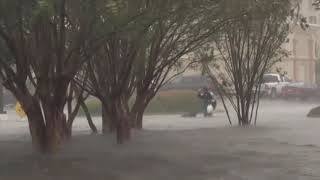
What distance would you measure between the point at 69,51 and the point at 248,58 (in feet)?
35.0

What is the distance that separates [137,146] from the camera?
53.4 ft

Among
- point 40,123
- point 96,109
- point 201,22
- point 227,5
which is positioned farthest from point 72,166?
point 96,109

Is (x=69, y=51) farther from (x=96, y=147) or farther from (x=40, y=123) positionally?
(x=96, y=147)

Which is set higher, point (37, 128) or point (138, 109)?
point (37, 128)

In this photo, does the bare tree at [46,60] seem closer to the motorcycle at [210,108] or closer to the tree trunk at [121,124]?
the tree trunk at [121,124]

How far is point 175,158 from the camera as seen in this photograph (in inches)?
541

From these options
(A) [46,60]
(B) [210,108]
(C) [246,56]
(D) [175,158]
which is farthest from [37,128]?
(B) [210,108]

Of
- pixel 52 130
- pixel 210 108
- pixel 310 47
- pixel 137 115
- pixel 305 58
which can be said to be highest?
pixel 52 130

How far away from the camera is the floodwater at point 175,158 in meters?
11.5

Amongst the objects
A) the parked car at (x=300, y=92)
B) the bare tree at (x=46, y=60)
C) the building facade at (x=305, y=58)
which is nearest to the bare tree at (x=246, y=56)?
the bare tree at (x=46, y=60)

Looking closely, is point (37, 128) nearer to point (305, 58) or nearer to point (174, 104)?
point (174, 104)

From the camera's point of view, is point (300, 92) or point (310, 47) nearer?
point (300, 92)

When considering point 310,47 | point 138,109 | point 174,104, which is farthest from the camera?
point 310,47

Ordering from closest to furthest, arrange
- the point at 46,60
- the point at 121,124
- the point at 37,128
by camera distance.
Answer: the point at 46,60 < the point at 37,128 < the point at 121,124
